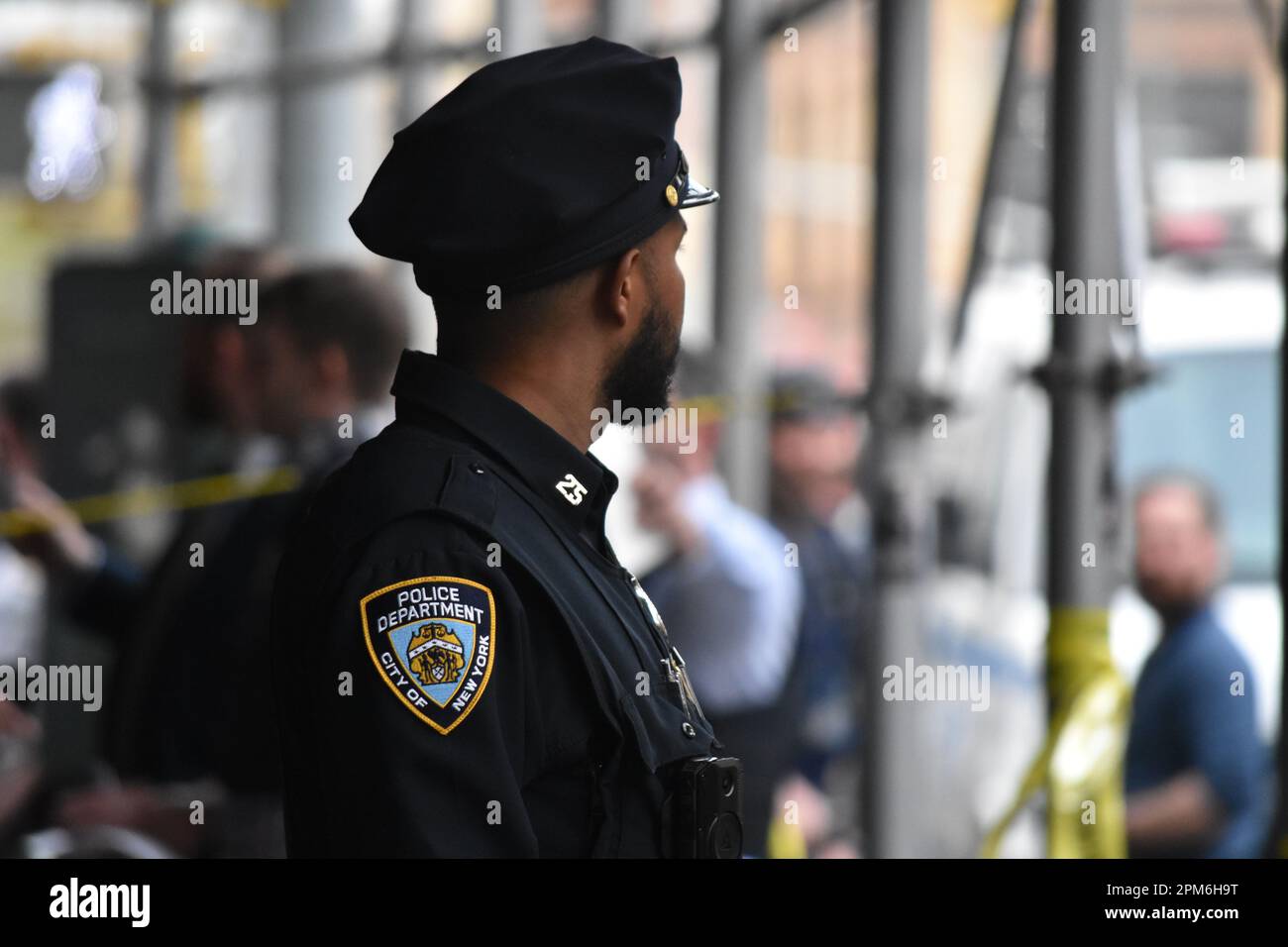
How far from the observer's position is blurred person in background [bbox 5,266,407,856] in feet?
10.0

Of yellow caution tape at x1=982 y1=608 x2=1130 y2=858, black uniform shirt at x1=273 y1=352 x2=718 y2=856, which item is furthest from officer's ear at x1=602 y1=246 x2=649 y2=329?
yellow caution tape at x1=982 y1=608 x2=1130 y2=858

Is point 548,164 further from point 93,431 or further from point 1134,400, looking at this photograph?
point 1134,400

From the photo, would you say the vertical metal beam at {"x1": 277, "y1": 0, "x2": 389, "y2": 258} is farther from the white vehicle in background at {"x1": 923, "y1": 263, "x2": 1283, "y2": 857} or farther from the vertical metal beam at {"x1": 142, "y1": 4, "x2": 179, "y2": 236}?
the white vehicle in background at {"x1": 923, "y1": 263, "x2": 1283, "y2": 857}

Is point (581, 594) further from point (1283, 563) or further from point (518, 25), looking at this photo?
point (518, 25)

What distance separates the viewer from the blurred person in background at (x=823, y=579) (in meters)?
5.55

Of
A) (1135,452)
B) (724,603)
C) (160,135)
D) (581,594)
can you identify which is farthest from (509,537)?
(160,135)

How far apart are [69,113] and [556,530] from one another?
6.09 meters

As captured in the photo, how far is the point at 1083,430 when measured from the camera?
299 centimetres

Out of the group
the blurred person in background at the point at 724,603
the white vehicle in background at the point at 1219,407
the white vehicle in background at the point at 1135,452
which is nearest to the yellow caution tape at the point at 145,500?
the blurred person in background at the point at 724,603

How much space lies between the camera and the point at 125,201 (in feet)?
32.3

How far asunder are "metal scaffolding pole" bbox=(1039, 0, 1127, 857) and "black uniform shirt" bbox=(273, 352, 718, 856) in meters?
1.50

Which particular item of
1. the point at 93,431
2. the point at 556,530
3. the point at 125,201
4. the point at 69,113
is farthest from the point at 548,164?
the point at 125,201

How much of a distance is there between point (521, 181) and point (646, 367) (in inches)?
7.6

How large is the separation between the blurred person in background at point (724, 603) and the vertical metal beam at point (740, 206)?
42 cm
